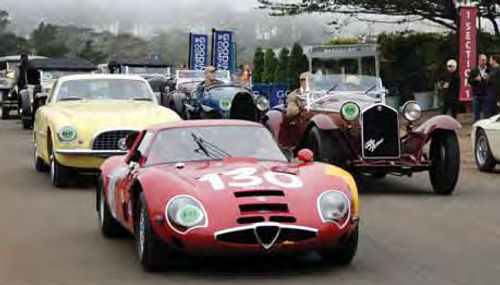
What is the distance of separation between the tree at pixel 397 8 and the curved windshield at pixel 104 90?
14.6 metres

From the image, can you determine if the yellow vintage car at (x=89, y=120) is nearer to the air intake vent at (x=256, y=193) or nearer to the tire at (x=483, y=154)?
the tire at (x=483, y=154)

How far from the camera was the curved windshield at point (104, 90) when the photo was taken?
15.6 meters

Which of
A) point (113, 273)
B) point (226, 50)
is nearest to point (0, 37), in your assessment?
point (226, 50)

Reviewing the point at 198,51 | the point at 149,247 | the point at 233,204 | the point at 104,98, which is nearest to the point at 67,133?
the point at 104,98

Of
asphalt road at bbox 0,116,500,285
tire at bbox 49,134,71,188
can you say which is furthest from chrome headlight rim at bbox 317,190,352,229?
tire at bbox 49,134,71,188

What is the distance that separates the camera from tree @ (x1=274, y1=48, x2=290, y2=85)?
151 feet

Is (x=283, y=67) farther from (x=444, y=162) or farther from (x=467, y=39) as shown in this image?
(x=444, y=162)

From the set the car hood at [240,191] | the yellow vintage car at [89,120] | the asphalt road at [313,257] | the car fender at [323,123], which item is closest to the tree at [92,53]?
the yellow vintage car at [89,120]

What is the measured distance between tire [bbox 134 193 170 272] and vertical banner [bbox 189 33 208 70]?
32.4m

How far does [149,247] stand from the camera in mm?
7816

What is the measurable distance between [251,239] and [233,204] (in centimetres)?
30

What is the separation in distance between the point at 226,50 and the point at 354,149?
25.3 m

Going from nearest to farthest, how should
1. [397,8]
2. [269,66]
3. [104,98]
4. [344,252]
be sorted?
[344,252]
[104,98]
[397,8]
[269,66]

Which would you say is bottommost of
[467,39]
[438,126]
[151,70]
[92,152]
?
[92,152]
